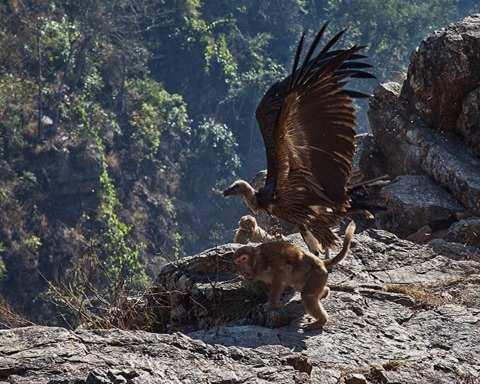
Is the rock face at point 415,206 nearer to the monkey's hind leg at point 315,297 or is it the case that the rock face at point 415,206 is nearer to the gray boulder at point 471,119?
the gray boulder at point 471,119

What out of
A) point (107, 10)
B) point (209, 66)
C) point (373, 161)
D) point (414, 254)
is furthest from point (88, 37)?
point (414, 254)

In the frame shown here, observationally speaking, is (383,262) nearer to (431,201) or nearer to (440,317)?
(440,317)

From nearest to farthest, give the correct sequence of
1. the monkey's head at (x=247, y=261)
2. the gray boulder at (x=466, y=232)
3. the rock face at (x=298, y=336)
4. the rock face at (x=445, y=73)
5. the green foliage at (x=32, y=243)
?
the rock face at (x=298, y=336), the monkey's head at (x=247, y=261), the gray boulder at (x=466, y=232), the rock face at (x=445, y=73), the green foliage at (x=32, y=243)

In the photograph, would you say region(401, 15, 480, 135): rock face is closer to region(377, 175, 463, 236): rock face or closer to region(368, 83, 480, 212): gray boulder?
region(368, 83, 480, 212): gray boulder

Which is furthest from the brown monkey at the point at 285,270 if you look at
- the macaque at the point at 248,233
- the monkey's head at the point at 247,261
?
the macaque at the point at 248,233

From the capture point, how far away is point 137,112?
139 ft

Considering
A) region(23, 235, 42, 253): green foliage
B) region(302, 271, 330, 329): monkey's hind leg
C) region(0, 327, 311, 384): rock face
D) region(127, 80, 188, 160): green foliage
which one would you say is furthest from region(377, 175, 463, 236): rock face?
region(127, 80, 188, 160): green foliage

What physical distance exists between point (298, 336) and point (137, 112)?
3599 cm

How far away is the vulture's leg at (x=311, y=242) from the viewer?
8.93m

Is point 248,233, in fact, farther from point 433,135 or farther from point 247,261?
point 433,135

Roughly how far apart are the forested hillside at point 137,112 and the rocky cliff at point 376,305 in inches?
543

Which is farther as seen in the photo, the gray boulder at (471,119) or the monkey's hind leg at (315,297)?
the gray boulder at (471,119)

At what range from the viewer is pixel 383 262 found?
9.27 meters

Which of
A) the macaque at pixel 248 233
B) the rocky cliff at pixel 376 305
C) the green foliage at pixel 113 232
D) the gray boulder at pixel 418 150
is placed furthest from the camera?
the green foliage at pixel 113 232
